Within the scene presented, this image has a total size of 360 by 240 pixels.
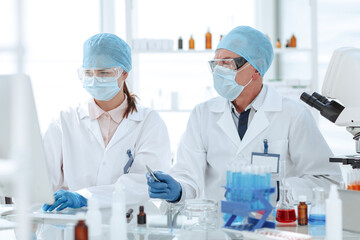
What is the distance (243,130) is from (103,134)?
0.76 meters

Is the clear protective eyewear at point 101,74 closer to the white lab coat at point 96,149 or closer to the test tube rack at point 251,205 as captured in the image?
the white lab coat at point 96,149

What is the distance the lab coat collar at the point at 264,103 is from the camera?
2.44 metres

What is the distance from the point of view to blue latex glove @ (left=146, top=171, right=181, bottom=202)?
208cm

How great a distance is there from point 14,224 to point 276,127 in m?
1.34

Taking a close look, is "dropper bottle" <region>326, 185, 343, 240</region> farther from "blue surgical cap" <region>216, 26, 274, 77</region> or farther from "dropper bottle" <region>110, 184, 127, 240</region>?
"blue surgical cap" <region>216, 26, 274, 77</region>

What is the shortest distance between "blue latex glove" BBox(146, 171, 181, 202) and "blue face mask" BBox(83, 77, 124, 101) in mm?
651

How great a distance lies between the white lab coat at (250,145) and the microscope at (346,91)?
467mm

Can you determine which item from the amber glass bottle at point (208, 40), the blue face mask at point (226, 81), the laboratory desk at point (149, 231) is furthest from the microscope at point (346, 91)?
the amber glass bottle at point (208, 40)

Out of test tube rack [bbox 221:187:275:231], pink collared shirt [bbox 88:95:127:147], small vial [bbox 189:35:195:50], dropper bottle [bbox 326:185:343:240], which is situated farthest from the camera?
small vial [bbox 189:35:195:50]

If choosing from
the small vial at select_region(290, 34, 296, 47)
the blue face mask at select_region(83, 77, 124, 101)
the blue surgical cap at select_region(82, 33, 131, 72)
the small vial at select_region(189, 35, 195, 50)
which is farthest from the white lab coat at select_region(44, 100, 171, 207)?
the small vial at select_region(290, 34, 296, 47)

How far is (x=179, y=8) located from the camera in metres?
4.75

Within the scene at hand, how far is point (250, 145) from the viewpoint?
7.82ft

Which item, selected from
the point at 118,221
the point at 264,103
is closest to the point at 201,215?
the point at 118,221

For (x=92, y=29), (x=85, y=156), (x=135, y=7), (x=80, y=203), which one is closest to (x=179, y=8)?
(x=135, y=7)
